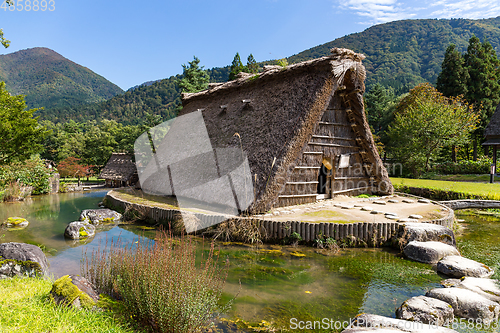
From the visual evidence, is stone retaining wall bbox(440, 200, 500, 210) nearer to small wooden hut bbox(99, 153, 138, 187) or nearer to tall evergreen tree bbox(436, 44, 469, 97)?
small wooden hut bbox(99, 153, 138, 187)

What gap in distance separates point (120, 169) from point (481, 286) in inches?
859

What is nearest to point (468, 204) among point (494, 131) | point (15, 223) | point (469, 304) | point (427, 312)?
point (469, 304)

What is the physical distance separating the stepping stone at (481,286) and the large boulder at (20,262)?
24.5 ft

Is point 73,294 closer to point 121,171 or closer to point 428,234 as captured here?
point 428,234

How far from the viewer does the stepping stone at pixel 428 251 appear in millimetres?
6439

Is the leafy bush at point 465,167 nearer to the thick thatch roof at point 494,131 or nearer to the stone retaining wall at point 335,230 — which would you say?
the thick thatch roof at point 494,131

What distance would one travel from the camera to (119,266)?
4.01 metres

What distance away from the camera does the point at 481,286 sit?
473cm

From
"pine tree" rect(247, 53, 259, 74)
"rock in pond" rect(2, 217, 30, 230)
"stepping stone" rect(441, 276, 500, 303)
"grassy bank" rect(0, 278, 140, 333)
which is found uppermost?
"pine tree" rect(247, 53, 259, 74)

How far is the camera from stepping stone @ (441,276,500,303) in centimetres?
444

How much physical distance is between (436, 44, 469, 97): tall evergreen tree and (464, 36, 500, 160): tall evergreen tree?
0.86 metres

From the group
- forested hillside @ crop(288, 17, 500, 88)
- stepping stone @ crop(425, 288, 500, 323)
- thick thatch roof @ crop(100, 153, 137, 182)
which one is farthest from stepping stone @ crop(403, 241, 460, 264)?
forested hillside @ crop(288, 17, 500, 88)

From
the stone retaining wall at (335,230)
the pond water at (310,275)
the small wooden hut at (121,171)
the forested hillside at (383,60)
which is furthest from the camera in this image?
the forested hillside at (383,60)

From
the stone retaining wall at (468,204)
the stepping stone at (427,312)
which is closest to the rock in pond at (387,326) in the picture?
the stepping stone at (427,312)
